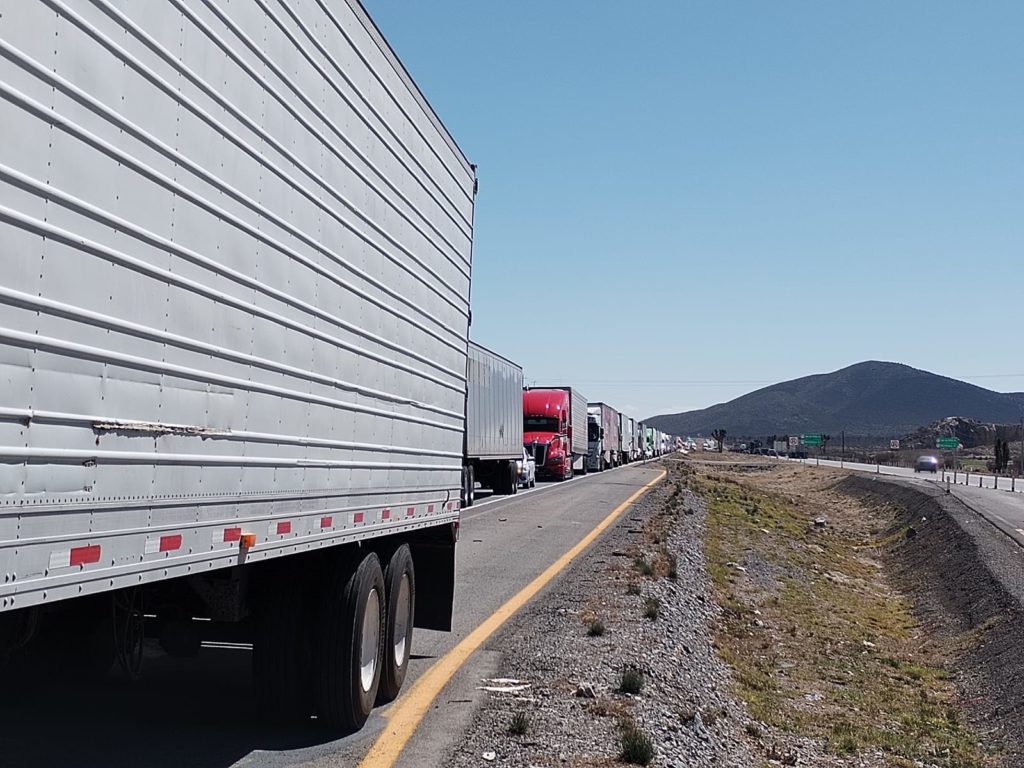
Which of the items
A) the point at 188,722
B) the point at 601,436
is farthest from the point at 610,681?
the point at 601,436

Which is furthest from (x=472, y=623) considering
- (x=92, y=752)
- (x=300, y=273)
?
(x=300, y=273)

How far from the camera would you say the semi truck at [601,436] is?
6600 centimetres

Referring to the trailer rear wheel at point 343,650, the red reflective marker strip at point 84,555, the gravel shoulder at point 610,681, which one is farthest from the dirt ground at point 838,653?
the red reflective marker strip at point 84,555

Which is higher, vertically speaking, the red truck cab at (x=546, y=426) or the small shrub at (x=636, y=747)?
the red truck cab at (x=546, y=426)

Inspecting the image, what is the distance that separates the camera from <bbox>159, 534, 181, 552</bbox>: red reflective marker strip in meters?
4.52

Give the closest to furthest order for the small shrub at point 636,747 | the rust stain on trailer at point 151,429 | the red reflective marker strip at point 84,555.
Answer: the red reflective marker strip at point 84,555 < the rust stain on trailer at point 151,429 < the small shrub at point 636,747

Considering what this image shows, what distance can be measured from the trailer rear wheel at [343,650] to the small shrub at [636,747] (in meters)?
1.64

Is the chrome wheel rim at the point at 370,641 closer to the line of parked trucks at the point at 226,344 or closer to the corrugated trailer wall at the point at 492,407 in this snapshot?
the line of parked trucks at the point at 226,344

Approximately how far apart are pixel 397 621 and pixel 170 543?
390 centimetres

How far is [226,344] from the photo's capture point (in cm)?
513

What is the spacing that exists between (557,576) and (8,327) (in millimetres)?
13110

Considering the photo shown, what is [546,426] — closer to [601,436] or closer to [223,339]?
[601,436]

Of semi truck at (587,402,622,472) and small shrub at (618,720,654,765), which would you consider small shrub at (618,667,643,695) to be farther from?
semi truck at (587,402,622,472)

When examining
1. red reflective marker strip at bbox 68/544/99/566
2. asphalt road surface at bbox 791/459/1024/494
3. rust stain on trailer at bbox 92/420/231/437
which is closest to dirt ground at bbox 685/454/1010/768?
rust stain on trailer at bbox 92/420/231/437
